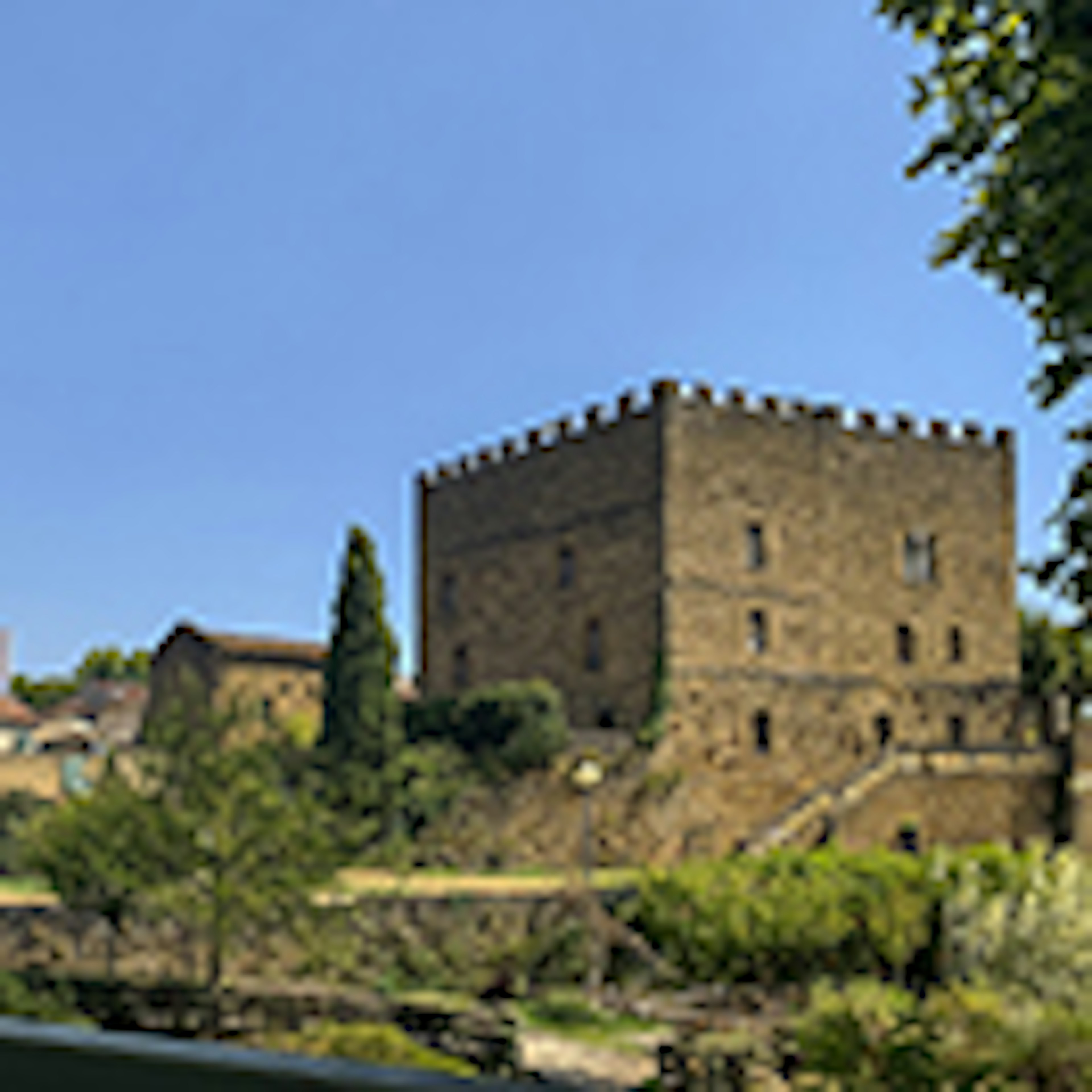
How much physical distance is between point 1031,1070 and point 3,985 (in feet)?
30.3

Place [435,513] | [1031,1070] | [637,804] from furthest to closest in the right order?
1. [435,513]
2. [637,804]
3. [1031,1070]

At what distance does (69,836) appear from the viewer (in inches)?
902

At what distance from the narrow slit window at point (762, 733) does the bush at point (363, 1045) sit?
26.4 m

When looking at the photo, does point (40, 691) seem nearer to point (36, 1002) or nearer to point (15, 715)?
point (15, 715)

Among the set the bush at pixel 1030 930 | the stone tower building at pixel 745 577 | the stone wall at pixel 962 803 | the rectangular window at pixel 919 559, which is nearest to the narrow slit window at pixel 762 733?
the stone tower building at pixel 745 577

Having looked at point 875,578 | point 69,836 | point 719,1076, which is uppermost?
point 875,578

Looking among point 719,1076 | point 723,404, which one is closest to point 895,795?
point 723,404

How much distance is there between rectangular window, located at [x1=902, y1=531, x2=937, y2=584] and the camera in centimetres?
4378

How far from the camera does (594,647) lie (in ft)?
134

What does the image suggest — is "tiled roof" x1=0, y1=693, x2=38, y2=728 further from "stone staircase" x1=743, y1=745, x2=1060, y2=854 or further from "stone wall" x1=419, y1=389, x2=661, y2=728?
"stone staircase" x1=743, y1=745, x2=1060, y2=854

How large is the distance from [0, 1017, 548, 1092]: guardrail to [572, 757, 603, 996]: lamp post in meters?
20.0

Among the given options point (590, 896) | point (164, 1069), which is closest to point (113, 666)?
point (590, 896)

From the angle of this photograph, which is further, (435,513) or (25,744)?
(25,744)

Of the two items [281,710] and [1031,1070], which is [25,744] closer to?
[281,710]
